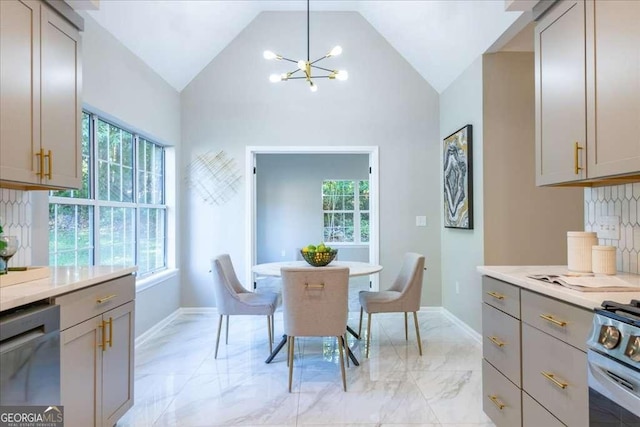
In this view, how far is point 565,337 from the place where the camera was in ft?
4.66

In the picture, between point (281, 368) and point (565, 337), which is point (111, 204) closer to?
point (281, 368)

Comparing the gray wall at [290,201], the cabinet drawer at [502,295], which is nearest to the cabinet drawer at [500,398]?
the cabinet drawer at [502,295]

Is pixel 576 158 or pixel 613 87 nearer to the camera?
pixel 613 87

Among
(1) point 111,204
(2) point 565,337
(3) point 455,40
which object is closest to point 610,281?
(2) point 565,337

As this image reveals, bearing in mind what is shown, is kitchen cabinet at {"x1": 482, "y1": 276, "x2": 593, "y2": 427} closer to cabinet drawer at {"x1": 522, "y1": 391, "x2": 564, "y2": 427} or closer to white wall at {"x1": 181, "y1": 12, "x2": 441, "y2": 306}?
cabinet drawer at {"x1": 522, "y1": 391, "x2": 564, "y2": 427}

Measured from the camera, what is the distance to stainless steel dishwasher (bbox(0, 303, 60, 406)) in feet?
4.09

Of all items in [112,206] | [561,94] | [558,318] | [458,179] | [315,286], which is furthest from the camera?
[458,179]

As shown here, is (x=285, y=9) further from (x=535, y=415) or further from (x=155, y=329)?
(x=535, y=415)

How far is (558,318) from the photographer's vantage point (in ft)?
4.78

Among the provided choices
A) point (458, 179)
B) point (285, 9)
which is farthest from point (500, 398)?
point (285, 9)

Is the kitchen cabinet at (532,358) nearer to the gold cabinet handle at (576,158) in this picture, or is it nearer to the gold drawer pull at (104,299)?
the gold cabinet handle at (576,158)

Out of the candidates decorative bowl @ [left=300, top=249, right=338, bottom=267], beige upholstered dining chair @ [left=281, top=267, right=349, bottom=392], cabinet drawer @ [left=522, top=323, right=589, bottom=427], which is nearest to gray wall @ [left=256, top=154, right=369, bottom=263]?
decorative bowl @ [left=300, top=249, right=338, bottom=267]

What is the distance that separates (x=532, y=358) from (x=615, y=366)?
519 mm

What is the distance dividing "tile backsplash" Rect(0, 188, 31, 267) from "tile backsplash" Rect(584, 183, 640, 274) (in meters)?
3.27
